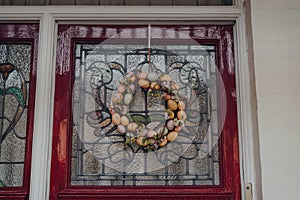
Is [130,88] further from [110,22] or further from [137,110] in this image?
[110,22]

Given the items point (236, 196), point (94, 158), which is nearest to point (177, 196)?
point (236, 196)

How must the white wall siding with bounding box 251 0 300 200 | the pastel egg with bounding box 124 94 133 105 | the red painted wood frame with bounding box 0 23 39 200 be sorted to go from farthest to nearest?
the pastel egg with bounding box 124 94 133 105 → the red painted wood frame with bounding box 0 23 39 200 → the white wall siding with bounding box 251 0 300 200

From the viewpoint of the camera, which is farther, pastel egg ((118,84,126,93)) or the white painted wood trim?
pastel egg ((118,84,126,93))

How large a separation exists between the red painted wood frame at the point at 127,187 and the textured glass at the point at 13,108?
0.16 meters

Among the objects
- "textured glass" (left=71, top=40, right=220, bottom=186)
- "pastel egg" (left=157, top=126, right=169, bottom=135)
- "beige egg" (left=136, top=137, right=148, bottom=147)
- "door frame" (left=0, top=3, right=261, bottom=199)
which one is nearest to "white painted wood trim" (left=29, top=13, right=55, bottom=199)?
"door frame" (left=0, top=3, right=261, bottom=199)

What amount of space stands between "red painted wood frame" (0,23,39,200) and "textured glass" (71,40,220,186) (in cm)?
21

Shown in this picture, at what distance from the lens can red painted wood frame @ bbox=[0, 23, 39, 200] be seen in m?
1.91

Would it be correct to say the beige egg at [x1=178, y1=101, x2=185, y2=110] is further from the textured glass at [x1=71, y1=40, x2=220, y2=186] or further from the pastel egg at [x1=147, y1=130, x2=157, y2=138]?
the pastel egg at [x1=147, y1=130, x2=157, y2=138]

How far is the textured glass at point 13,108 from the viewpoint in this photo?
1.96 m

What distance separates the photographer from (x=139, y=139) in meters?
1.98

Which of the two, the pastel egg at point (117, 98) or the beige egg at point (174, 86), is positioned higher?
the beige egg at point (174, 86)

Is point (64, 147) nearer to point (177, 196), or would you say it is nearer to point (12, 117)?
point (12, 117)

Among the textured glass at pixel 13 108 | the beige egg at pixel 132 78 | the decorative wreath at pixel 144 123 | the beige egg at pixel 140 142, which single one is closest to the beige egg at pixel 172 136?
the decorative wreath at pixel 144 123

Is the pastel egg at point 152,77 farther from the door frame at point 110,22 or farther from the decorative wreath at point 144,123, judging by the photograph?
the door frame at point 110,22
